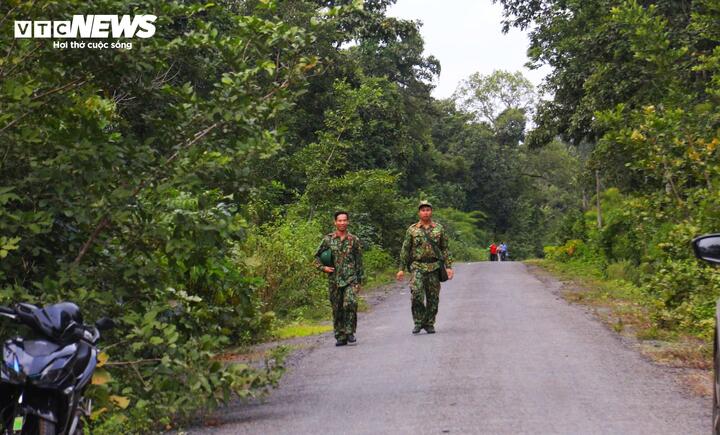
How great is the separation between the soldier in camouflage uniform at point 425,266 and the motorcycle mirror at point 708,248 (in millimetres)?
9387

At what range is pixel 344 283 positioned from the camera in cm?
1416

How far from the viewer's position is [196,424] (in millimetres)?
8820

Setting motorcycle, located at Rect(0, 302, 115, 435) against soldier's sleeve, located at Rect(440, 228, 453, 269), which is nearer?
motorcycle, located at Rect(0, 302, 115, 435)

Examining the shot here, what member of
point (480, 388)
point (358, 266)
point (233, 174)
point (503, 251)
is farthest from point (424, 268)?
point (503, 251)

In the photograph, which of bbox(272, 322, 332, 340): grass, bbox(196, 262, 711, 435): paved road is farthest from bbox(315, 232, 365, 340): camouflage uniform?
bbox(272, 322, 332, 340): grass

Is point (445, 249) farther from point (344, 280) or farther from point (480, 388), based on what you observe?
point (480, 388)

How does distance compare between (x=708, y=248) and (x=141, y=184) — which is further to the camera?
(x=141, y=184)

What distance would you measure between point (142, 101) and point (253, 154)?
1.49m

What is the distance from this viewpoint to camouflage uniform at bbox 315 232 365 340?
557 inches

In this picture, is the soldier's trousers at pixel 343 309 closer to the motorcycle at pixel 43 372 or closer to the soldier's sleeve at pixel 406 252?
the soldier's sleeve at pixel 406 252

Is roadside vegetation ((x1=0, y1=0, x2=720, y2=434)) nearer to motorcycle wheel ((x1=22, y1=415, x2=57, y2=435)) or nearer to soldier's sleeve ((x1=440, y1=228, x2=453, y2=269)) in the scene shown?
motorcycle wheel ((x1=22, y1=415, x2=57, y2=435))

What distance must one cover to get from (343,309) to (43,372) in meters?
9.67

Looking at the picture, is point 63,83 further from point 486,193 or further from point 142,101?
point 486,193

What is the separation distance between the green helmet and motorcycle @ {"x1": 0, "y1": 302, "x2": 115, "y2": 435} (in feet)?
30.5
